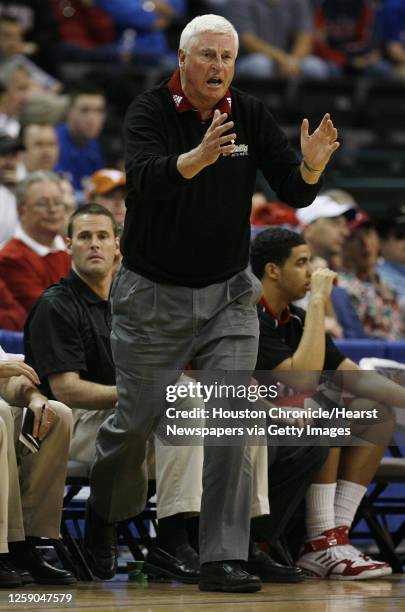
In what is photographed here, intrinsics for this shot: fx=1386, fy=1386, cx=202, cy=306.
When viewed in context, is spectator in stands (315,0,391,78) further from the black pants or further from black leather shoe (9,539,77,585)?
black leather shoe (9,539,77,585)

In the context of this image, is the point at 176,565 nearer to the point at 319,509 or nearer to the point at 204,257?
the point at 319,509

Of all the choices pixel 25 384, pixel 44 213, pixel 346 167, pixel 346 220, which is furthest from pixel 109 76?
pixel 25 384

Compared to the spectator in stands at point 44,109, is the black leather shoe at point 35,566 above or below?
below

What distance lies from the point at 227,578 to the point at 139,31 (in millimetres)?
9013

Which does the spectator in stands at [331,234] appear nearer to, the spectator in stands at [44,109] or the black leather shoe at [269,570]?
the spectator in stands at [44,109]

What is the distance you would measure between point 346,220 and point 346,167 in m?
3.80

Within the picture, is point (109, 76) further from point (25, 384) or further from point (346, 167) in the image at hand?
point (25, 384)

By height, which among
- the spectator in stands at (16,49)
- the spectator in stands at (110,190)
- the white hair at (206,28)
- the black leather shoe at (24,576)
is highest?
the spectator in stands at (16,49)

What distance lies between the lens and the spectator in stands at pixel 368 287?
829 cm

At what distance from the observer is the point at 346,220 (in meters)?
8.45

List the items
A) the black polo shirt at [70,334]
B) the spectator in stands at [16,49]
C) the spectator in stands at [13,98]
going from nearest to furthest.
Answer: the black polo shirt at [70,334] → the spectator in stands at [13,98] → the spectator in stands at [16,49]

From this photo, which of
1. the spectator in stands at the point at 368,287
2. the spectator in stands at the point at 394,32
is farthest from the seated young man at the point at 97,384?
the spectator in stands at the point at 394,32

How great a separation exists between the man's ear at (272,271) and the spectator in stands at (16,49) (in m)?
5.81

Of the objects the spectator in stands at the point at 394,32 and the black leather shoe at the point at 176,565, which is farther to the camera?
the spectator in stands at the point at 394,32
